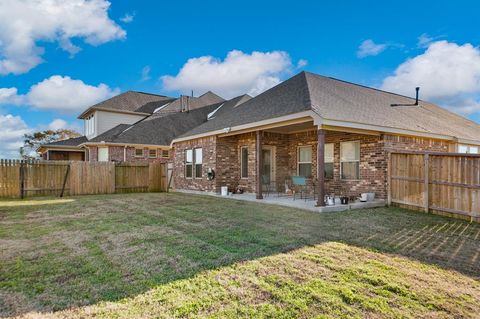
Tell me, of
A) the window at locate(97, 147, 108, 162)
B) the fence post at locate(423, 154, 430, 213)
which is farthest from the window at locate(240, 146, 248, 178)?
the window at locate(97, 147, 108, 162)

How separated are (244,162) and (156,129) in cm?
981

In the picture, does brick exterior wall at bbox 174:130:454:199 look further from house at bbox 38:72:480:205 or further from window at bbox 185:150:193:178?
window at bbox 185:150:193:178

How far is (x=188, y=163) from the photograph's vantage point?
51.1 feet

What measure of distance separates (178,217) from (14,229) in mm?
3426

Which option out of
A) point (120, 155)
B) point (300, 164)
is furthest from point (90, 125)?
point (300, 164)

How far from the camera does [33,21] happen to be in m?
11.5

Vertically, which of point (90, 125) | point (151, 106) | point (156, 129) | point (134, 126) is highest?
point (151, 106)

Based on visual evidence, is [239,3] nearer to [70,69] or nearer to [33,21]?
[33,21]

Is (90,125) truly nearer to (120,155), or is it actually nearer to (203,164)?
(120,155)

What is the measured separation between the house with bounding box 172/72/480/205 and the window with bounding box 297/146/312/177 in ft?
0.14

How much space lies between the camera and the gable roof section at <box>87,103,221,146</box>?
1895cm

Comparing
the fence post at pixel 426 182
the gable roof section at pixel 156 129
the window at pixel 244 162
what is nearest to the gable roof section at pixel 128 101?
the gable roof section at pixel 156 129

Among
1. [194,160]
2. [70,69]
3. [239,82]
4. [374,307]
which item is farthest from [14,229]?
[239,82]

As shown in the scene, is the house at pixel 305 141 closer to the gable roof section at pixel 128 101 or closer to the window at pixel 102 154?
the window at pixel 102 154
